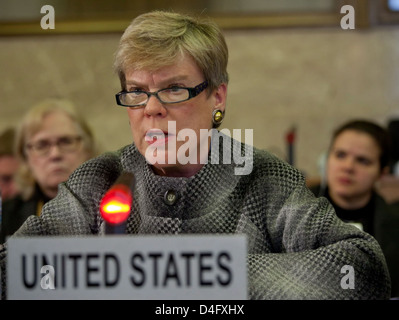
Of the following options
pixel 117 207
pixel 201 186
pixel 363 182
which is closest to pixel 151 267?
pixel 117 207

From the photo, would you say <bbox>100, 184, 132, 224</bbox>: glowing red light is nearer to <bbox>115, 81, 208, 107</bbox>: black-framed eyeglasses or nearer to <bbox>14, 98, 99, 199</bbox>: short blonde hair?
<bbox>115, 81, 208, 107</bbox>: black-framed eyeglasses

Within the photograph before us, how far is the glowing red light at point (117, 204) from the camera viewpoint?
91cm

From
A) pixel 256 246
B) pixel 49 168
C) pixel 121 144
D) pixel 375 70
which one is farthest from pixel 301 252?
pixel 375 70

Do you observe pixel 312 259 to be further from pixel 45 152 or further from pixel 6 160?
pixel 6 160

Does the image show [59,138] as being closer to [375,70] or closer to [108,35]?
[108,35]

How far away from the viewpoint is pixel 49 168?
1270 millimetres

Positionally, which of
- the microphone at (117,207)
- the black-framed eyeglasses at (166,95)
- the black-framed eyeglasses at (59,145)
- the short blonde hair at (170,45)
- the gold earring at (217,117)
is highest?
the short blonde hair at (170,45)

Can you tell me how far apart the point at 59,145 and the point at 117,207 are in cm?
45

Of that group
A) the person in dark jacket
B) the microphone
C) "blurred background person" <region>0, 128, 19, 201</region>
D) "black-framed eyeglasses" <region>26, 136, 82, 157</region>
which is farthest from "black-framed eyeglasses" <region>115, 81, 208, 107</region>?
"blurred background person" <region>0, 128, 19, 201</region>

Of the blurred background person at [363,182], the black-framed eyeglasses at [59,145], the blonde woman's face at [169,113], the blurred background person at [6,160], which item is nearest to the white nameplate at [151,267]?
the blonde woman's face at [169,113]

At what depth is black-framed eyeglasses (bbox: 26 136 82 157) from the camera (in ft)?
4.29

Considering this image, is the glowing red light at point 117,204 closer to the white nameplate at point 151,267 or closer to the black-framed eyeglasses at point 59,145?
the white nameplate at point 151,267

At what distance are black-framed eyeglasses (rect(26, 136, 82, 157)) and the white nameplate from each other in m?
0.36

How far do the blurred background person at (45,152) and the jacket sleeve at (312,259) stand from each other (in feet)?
1.03
